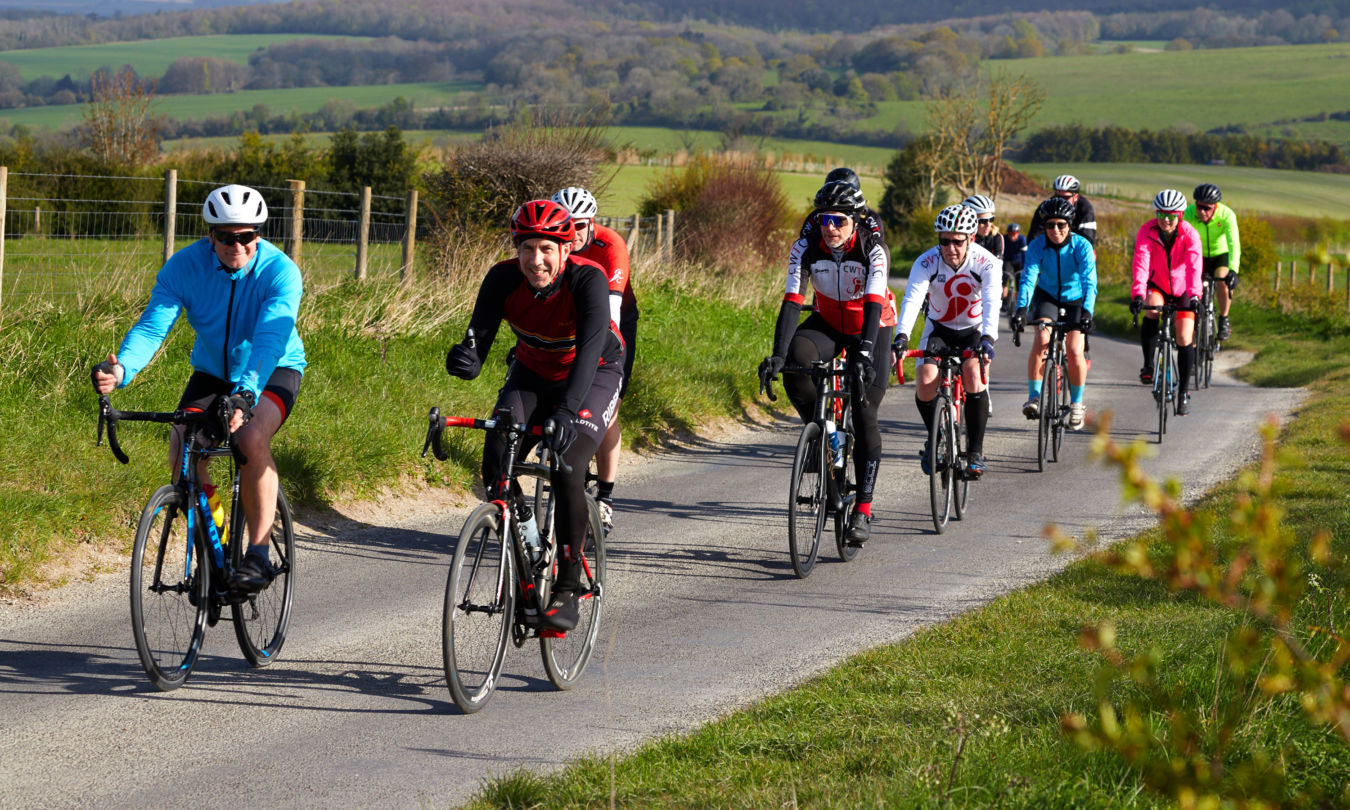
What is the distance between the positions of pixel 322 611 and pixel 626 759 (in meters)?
2.67

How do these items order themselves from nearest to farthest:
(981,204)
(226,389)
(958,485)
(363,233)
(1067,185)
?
(226,389) < (958,485) < (981,204) < (1067,185) < (363,233)

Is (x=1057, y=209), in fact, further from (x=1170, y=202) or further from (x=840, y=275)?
(x=840, y=275)

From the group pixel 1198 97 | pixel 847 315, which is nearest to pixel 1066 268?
pixel 847 315

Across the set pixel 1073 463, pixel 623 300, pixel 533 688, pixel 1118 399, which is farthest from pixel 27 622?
pixel 1118 399

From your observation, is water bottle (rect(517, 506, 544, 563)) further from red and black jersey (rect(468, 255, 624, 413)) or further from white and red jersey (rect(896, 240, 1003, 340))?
white and red jersey (rect(896, 240, 1003, 340))

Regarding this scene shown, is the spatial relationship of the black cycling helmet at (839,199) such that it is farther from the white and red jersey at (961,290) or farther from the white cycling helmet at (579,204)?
the white cycling helmet at (579,204)

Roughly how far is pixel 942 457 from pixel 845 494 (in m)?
1.16

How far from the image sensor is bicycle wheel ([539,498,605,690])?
226 inches

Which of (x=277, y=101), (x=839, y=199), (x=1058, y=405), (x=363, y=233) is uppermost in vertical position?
(x=277, y=101)

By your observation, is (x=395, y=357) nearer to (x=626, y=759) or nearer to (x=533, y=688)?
(x=533, y=688)

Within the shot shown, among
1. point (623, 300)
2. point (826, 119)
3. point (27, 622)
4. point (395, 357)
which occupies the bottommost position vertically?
point (27, 622)

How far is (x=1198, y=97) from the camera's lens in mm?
166375

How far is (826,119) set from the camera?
148250mm

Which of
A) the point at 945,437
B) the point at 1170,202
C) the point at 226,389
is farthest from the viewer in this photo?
the point at 1170,202
